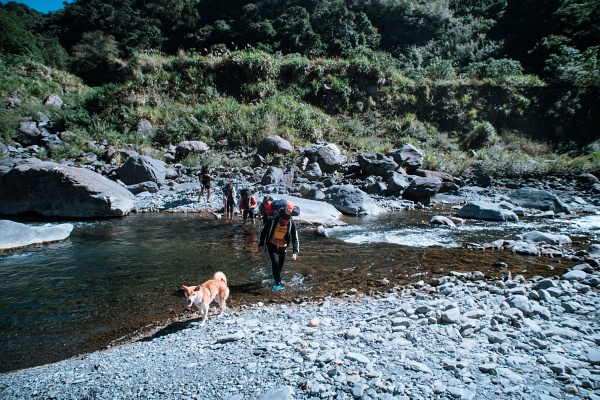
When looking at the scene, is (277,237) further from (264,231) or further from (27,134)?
(27,134)

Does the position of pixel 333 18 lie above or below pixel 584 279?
above

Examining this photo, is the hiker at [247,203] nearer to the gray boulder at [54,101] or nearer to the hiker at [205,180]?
the hiker at [205,180]

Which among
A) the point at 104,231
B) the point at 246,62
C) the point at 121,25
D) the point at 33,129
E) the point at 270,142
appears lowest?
the point at 104,231

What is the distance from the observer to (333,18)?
34250mm

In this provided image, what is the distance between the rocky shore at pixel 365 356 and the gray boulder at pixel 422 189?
10328 millimetres

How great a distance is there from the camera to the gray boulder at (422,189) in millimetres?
15539

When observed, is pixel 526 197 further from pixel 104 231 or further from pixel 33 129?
pixel 33 129

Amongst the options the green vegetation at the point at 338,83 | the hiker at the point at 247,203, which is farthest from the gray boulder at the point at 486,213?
the green vegetation at the point at 338,83

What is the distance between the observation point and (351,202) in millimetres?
13555

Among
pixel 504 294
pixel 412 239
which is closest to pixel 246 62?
pixel 412 239

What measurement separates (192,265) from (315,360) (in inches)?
187

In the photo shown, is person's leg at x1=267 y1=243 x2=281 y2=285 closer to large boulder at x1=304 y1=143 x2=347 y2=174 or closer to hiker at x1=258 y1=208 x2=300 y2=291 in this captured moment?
hiker at x1=258 y1=208 x2=300 y2=291

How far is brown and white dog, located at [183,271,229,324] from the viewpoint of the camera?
15.0 feet

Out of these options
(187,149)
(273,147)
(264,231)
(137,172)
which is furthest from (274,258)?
(187,149)
